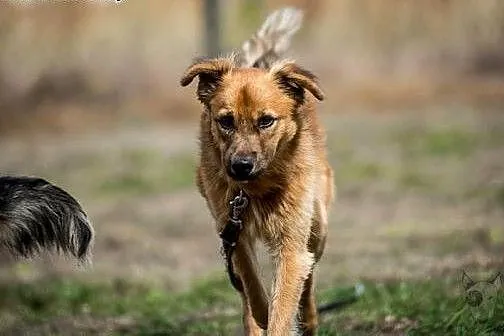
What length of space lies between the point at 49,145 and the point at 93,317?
45.3 feet

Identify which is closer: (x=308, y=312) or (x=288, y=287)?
(x=288, y=287)

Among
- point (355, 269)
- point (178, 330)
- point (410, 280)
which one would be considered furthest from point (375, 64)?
point (178, 330)

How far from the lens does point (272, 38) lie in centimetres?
849

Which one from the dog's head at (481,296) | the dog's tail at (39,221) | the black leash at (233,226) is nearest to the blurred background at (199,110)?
the dog's head at (481,296)

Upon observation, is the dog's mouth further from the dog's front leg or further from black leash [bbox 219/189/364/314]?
the dog's front leg

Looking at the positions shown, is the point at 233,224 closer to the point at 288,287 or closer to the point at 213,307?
the point at 288,287

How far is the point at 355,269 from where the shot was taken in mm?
11391

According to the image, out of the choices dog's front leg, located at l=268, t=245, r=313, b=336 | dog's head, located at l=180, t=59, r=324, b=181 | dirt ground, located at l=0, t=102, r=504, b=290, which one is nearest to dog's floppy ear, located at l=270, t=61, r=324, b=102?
dog's head, located at l=180, t=59, r=324, b=181

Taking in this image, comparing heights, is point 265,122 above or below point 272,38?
below

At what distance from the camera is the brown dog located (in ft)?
20.8

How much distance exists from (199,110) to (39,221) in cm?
1929

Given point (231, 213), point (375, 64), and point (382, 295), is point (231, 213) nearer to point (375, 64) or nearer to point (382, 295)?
point (382, 295)

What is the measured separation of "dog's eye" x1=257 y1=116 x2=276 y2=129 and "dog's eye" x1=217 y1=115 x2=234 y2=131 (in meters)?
0.16

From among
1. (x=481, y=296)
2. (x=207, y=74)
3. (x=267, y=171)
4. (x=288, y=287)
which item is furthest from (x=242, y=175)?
(x=481, y=296)
